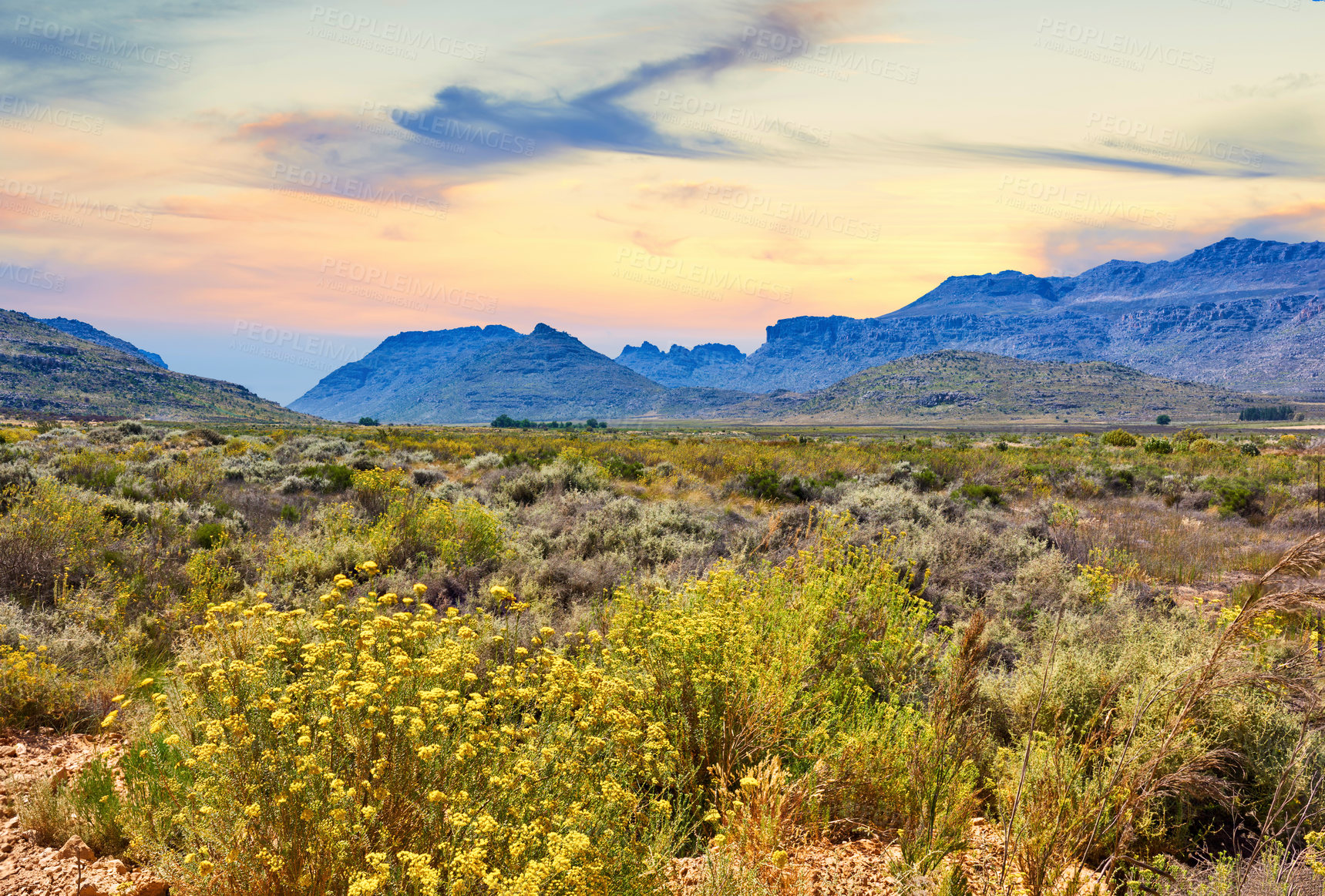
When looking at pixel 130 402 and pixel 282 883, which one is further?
pixel 130 402

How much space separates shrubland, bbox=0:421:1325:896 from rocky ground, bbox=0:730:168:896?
0.38 feet

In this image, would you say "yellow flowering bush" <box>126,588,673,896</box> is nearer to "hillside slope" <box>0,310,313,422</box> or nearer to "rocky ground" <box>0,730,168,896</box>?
"rocky ground" <box>0,730,168,896</box>

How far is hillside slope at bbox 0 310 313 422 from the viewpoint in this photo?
85.2 metres

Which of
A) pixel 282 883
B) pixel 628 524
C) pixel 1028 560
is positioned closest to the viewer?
pixel 282 883

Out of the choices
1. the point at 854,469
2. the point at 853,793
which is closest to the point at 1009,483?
the point at 854,469

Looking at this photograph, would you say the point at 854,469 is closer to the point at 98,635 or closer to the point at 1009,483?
the point at 1009,483

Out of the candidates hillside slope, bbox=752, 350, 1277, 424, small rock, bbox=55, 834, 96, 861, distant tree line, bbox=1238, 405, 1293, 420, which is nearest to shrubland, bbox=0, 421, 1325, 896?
small rock, bbox=55, 834, 96, 861

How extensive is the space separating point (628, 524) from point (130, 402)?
370 ft

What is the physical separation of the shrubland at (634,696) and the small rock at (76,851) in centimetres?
15

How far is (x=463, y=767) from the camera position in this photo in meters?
2.83

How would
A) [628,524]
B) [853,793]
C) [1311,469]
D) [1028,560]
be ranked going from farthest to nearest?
[1311,469] → [628,524] → [1028,560] → [853,793]

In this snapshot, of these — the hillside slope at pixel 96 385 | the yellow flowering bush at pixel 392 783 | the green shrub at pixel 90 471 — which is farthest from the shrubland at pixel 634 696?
the hillside slope at pixel 96 385

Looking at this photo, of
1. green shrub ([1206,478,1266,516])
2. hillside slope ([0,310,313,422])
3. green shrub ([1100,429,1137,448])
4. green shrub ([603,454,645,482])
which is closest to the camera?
green shrub ([1206,478,1266,516])

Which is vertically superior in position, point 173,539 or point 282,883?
point 173,539
